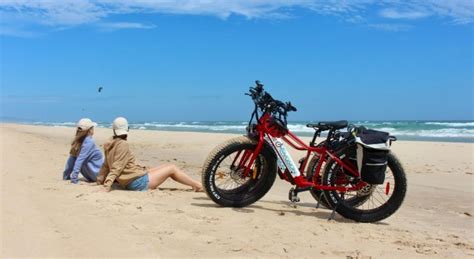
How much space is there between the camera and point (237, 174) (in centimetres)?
589

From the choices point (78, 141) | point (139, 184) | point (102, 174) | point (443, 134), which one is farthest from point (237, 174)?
point (443, 134)

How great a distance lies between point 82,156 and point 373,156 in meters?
4.27

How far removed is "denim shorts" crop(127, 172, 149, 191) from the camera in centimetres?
667

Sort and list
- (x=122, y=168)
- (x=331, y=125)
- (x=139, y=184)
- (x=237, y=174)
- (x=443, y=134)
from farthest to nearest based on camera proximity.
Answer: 1. (x=443, y=134)
2. (x=139, y=184)
3. (x=122, y=168)
4. (x=237, y=174)
5. (x=331, y=125)

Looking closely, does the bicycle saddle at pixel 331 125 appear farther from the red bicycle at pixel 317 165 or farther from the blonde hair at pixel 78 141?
the blonde hair at pixel 78 141

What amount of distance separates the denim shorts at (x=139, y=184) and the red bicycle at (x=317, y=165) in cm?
139

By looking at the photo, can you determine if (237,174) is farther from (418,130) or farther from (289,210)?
(418,130)

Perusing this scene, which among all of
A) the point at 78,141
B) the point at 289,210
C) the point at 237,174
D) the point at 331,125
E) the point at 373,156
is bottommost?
the point at 289,210

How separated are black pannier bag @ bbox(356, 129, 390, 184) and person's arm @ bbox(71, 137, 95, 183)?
4.09m

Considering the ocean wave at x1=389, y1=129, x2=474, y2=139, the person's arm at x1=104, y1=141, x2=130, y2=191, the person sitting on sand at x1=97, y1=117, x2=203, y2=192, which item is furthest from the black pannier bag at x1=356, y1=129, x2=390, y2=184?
the ocean wave at x1=389, y1=129, x2=474, y2=139

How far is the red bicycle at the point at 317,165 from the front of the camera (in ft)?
18.4

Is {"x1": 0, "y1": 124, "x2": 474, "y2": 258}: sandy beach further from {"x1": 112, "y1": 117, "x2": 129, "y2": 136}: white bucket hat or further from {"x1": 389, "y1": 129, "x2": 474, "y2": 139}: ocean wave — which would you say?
{"x1": 389, "y1": 129, "x2": 474, "y2": 139}: ocean wave

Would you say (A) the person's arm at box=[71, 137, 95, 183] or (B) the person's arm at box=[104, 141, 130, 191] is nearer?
(B) the person's arm at box=[104, 141, 130, 191]

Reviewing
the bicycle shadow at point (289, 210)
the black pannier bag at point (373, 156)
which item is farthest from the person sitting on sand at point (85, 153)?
the black pannier bag at point (373, 156)
